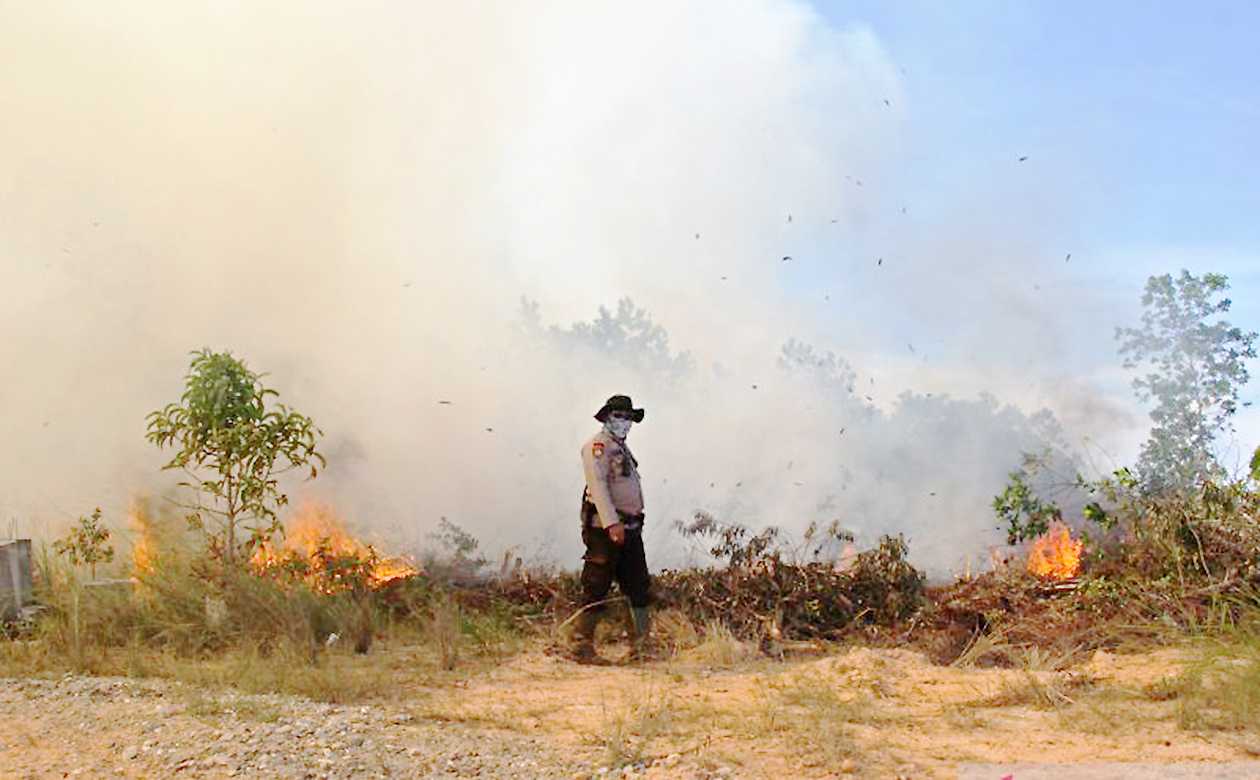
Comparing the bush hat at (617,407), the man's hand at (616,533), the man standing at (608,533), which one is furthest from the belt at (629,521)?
the bush hat at (617,407)

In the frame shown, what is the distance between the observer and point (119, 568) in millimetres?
10953

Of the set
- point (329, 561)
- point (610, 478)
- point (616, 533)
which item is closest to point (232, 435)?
point (329, 561)

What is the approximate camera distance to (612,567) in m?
9.16

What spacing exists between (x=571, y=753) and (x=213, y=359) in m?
5.34

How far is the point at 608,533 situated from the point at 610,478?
0.45 meters

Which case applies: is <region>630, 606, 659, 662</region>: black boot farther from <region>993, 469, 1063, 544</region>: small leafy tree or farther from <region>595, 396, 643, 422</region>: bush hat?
<region>993, 469, 1063, 544</region>: small leafy tree

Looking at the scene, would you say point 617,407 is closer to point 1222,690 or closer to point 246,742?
point 246,742

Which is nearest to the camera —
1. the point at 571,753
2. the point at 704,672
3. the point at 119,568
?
the point at 571,753

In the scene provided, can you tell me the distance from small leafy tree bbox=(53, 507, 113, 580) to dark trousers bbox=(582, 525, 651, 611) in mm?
4671

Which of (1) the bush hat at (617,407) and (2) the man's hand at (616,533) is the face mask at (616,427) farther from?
(2) the man's hand at (616,533)

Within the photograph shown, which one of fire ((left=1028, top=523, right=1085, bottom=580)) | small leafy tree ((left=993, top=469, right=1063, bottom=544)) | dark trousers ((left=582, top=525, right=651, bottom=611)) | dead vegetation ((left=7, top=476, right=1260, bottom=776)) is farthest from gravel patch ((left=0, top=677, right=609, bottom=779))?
small leafy tree ((left=993, top=469, right=1063, bottom=544))

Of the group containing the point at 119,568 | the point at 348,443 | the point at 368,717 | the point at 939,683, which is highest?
the point at 348,443

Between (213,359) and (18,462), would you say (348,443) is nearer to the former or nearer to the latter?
(18,462)

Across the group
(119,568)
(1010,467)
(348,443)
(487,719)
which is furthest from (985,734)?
(1010,467)
